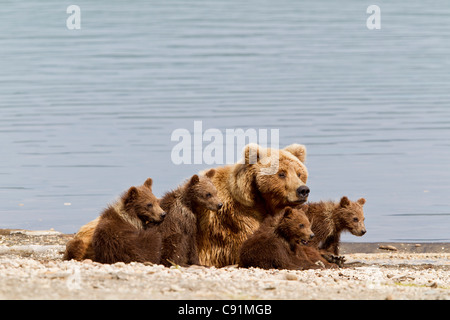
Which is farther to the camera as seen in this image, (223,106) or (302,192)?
(223,106)

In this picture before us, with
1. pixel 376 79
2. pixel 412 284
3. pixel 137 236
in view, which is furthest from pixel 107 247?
pixel 376 79

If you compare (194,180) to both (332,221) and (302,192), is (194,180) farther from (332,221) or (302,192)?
(332,221)

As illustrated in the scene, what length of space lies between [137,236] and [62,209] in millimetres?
6861

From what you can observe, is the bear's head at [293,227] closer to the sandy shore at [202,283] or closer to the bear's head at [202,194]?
the sandy shore at [202,283]

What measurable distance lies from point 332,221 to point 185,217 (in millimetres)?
1974

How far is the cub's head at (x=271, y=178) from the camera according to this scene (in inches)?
399

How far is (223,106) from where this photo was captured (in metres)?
26.0

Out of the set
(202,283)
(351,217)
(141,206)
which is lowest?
(202,283)

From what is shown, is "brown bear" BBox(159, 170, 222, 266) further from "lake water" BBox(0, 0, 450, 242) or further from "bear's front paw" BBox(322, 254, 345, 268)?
"lake water" BBox(0, 0, 450, 242)

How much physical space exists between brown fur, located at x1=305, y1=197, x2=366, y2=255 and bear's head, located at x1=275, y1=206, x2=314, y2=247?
0.98m

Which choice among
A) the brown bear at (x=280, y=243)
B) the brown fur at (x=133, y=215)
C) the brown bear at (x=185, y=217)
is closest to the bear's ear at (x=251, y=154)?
the brown bear at (x=185, y=217)

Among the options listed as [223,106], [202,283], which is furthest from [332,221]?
[223,106]

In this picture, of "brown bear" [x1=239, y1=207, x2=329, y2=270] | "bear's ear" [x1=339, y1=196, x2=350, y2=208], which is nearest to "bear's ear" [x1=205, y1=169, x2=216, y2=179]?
"brown bear" [x1=239, y1=207, x2=329, y2=270]

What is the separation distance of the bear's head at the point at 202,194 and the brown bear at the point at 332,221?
1453 mm
